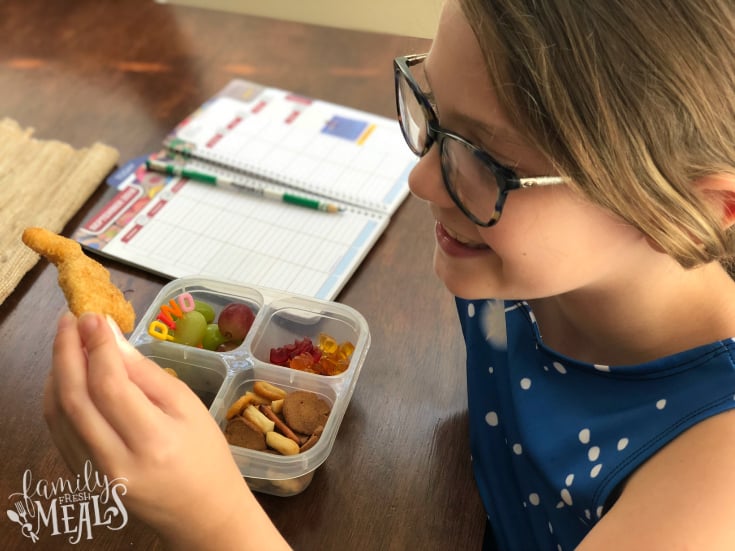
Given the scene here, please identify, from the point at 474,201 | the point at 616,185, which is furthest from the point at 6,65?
the point at 616,185

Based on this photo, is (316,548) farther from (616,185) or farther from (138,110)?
(138,110)

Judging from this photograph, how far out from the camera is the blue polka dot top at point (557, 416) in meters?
0.63

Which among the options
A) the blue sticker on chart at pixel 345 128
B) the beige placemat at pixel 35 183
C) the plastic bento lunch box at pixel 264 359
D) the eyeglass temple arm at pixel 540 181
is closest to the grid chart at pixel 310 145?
the blue sticker on chart at pixel 345 128

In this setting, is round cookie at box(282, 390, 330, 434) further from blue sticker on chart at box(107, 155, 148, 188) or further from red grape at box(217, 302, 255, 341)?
blue sticker on chart at box(107, 155, 148, 188)

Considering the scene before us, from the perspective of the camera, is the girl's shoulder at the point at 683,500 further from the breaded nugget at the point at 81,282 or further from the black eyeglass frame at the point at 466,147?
the breaded nugget at the point at 81,282

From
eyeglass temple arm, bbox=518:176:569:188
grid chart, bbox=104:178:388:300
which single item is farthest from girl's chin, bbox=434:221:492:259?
grid chart, bbox=104:178:388:300

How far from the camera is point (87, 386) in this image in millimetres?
530

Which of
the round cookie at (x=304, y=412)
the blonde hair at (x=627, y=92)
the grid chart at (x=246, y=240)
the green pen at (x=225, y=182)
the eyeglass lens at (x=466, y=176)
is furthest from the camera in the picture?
the green pen at (x=225, y=182)

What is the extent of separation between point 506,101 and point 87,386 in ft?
1.30

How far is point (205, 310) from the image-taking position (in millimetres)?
849

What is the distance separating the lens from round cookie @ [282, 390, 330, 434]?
0.73 meters

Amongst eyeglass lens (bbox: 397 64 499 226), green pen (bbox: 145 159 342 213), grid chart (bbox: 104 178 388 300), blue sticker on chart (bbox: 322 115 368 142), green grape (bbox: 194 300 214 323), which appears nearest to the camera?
eyeglass lens (bbox: 397 64 499 226)

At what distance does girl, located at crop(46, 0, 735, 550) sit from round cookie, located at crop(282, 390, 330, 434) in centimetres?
16
